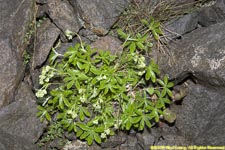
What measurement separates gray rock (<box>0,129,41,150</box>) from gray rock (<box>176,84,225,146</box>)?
1646 millimetres

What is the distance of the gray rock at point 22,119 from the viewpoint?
168 inches

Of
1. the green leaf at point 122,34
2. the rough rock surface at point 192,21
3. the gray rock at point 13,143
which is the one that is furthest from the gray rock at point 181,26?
the gray rock at point 13,143

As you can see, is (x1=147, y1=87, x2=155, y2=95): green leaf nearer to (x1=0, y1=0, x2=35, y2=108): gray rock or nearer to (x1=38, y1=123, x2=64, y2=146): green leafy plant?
(x1=38, y1=123, x2=64, y2=146): green leafy plant

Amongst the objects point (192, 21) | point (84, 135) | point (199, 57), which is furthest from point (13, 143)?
point (192, 21)

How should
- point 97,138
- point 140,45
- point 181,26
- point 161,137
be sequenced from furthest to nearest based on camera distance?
point 181,26, point 161,137, point 140,45, point 97,138

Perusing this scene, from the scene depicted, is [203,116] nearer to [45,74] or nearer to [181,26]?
[181,26]

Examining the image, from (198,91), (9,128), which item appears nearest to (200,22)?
(198,91)

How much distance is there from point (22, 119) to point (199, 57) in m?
2.03

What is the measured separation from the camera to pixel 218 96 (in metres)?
4.16

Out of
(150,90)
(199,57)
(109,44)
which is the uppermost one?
(199,57)

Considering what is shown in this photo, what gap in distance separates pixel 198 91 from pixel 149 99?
0.54m

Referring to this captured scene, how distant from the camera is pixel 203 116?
4238 mm

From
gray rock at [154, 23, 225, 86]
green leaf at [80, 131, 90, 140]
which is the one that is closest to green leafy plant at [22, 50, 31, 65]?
green leaf at [80, 131, 90, 140]

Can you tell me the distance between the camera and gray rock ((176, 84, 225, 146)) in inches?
164
